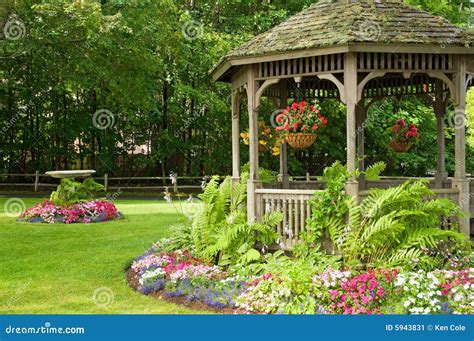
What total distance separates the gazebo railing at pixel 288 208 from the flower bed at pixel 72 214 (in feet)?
29.0

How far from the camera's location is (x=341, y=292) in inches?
293

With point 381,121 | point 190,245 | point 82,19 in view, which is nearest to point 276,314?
point 190,245

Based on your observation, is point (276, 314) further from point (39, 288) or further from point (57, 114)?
point (57, 114)

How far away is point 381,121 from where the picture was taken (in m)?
26.7

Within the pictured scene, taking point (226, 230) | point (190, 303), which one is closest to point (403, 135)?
point (226, 230)

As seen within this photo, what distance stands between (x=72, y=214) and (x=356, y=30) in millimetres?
11527

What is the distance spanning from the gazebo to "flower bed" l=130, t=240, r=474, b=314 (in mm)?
1713

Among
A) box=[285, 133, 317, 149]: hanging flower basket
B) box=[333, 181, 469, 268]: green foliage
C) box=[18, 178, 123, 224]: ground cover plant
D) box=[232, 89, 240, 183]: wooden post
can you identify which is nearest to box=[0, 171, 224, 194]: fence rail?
box=[18, 178, 123, 224]: ground cover plant

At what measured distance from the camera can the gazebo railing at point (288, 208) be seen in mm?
9453

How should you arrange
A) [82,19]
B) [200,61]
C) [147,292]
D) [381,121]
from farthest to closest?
[200,61]
[381,121]
[82,19]
[147,292]

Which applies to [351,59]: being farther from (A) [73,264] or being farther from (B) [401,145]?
(A) [73,264]

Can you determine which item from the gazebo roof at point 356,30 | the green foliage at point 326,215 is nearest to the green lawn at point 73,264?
the green foliage at point 326,215

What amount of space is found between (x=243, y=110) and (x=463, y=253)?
2154 centimetres

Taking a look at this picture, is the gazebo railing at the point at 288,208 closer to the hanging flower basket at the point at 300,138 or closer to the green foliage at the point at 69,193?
the hanging flower basket at the point at 300,138
